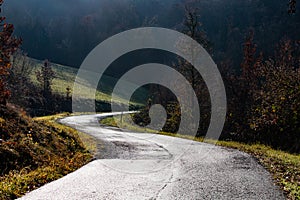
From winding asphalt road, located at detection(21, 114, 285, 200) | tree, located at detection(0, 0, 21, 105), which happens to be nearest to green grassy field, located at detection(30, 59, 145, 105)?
tree, located at detection(0, 0, 21, 105)

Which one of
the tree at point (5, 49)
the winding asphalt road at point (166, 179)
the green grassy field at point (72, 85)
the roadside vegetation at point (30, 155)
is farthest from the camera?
the green grassy field at point (72, 85)

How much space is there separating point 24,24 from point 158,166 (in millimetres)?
186908

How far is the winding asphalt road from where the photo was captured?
674 cm

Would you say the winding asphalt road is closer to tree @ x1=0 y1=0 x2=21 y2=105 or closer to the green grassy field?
tree @ x1=0 y1=0 x2=21 y2=105

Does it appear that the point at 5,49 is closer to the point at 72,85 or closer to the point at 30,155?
the point at 30,155

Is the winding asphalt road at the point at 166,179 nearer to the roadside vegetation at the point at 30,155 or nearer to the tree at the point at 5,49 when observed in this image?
the roadside vegetation at the point at 30,155

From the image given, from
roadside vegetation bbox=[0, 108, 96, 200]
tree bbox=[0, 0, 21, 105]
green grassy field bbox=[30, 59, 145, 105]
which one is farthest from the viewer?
green grassy field bbox=[30, 59, 145, 105]

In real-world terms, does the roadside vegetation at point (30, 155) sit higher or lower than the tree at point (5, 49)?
lower

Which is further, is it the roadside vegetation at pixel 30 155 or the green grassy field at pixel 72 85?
the green grassy field at pixel 72 85

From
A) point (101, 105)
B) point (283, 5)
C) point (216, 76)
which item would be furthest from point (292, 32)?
point (216, 76)

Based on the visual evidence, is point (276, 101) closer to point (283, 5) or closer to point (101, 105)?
point (101, 105)

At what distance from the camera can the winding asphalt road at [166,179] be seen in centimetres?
674

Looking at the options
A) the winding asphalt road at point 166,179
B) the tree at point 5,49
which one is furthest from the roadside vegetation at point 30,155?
the tree at point 5,49

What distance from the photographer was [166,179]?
8.09m
